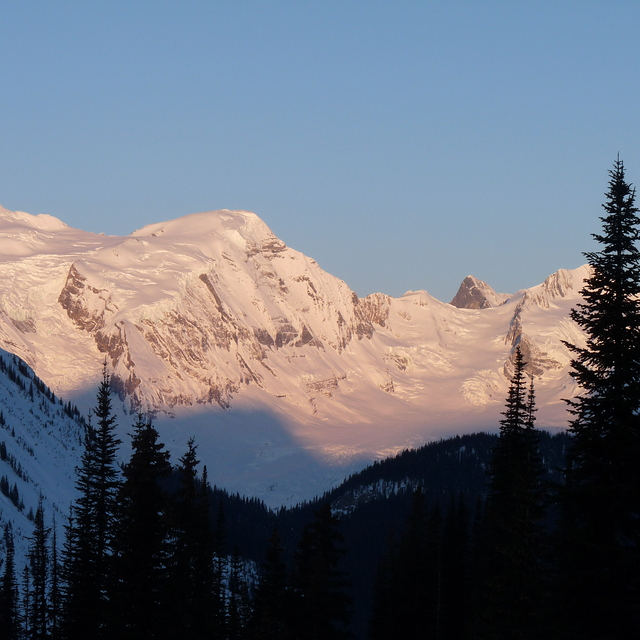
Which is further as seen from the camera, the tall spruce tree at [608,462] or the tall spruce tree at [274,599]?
the tall spruce tree at [274,599]

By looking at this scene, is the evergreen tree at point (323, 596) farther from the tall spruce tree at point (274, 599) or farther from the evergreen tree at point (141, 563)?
the evergreen tree at point (141, 563)

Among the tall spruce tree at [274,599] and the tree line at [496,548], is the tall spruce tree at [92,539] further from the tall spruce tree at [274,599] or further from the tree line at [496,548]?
the tall spruce tree at [274,599]

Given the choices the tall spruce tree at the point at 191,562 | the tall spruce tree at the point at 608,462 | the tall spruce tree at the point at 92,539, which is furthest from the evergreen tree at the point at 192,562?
the tall spruce tree at the point at 608,462

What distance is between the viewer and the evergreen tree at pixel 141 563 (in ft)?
123

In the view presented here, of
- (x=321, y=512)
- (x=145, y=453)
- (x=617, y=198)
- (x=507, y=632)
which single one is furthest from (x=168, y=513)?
(x=617, y=198)

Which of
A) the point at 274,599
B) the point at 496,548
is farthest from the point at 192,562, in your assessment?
the point at 496,548

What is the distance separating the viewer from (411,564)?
2729 inches

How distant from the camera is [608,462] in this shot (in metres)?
26.9

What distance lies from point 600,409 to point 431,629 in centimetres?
4138

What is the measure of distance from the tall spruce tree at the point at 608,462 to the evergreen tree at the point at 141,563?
16480 mm

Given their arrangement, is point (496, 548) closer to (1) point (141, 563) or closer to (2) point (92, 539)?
(1) point (141, 563)

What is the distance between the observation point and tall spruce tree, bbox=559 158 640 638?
25406 mm

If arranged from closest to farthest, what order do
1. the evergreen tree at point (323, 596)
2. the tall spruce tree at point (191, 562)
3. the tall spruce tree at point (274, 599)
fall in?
the tall spruce tree at point (191, 562) < the evergreen tree at point (323, 596) < the tall spruce tree at point (274, 599)

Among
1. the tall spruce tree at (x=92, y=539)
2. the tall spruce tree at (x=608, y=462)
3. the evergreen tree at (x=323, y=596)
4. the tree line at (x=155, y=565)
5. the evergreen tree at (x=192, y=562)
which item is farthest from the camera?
the evergreen tree at (x=323, y=596)
